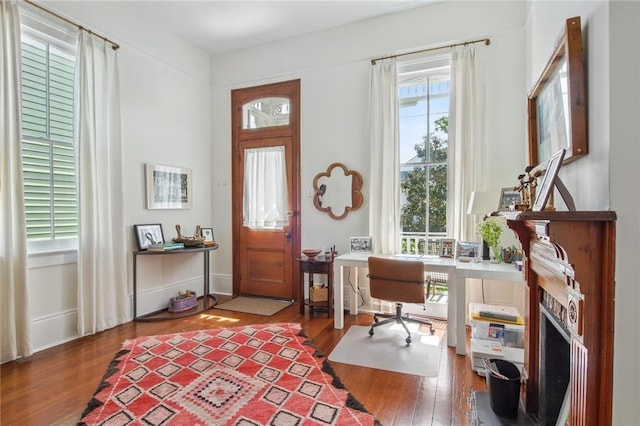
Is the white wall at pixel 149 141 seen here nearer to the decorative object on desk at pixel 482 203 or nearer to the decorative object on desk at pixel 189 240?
the decorative object on desk at pixel 189 240

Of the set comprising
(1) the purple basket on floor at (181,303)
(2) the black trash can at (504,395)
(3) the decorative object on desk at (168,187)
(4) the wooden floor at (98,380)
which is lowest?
(4) the wooden floor at (98,380)

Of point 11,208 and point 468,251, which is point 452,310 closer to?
point 468,251

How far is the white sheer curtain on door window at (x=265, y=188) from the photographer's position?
4.44 m

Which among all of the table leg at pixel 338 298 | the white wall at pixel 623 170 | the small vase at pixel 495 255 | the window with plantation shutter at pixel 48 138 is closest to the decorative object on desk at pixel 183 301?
the window with plantation shutter at pixel 48 138

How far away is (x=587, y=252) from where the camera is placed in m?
1.17

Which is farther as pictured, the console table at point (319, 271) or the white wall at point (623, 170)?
the console table at point (319, 271)

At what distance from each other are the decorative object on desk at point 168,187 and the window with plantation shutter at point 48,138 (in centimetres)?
82

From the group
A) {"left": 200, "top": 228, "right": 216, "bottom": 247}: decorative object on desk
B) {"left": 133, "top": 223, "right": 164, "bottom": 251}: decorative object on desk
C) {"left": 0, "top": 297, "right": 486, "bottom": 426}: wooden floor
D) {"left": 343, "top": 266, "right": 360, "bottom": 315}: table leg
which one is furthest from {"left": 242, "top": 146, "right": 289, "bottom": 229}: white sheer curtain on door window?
{"left": 0, "top": 297, "right": 486, "bottom": 426}: wooden floor

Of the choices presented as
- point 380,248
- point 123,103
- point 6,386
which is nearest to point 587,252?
point 380,248

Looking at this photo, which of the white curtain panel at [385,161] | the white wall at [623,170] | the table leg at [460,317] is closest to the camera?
the white wall at [623,170]

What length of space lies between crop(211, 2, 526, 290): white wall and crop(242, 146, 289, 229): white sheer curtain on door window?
33 cm

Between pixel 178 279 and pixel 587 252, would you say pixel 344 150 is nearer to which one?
pixel 178 279

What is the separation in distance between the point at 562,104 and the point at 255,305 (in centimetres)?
372

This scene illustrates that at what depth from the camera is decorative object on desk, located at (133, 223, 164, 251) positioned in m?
3.68
